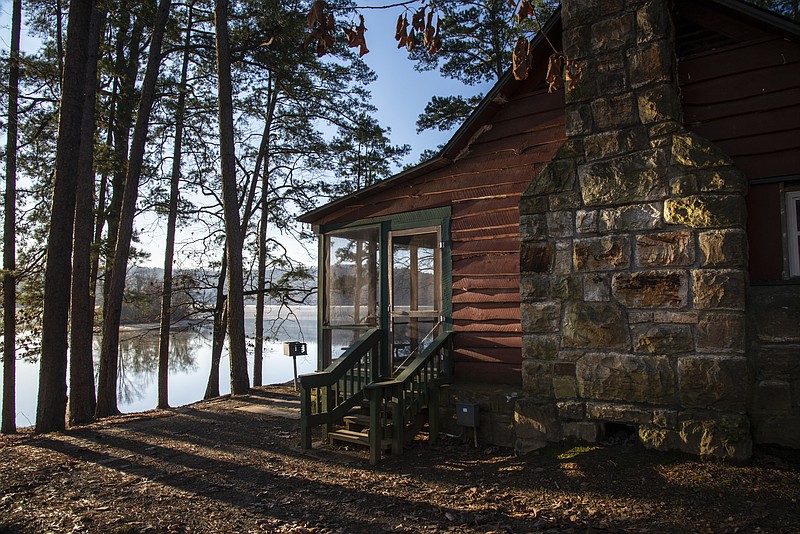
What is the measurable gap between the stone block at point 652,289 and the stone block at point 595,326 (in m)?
0.14

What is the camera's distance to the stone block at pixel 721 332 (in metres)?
4.41

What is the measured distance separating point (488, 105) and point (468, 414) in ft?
11.7

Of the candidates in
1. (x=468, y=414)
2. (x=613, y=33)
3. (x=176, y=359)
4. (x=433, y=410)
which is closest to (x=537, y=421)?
(x=468, y=414)

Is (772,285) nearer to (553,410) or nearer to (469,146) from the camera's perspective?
(553,410)

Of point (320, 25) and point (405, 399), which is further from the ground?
point (320, 25)

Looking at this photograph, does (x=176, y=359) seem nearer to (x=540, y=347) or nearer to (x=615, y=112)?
(x=540, y=347)

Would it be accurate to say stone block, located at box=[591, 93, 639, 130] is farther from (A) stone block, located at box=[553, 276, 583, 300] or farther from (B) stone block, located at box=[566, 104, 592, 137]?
(A) stone block, located at box=[553, 276, 583, 300]

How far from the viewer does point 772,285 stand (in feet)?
15.8

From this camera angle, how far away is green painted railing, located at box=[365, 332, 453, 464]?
554 cm

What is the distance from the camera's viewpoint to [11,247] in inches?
503

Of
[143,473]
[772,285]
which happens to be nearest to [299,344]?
[143,473]

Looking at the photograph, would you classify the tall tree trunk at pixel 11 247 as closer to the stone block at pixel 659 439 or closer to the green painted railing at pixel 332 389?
the green painted railing at pixel 332 389

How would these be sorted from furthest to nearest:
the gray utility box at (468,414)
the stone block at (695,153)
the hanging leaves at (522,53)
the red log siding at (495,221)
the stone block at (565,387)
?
the red log siding at (495,221) < the gray utility box at (468,414) < the stone block at (565,387) < the stone block at (695,153) < the hanging leaves at (522,53)

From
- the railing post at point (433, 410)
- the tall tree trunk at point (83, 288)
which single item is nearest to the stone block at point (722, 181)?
the railing post at point (433, 410)
